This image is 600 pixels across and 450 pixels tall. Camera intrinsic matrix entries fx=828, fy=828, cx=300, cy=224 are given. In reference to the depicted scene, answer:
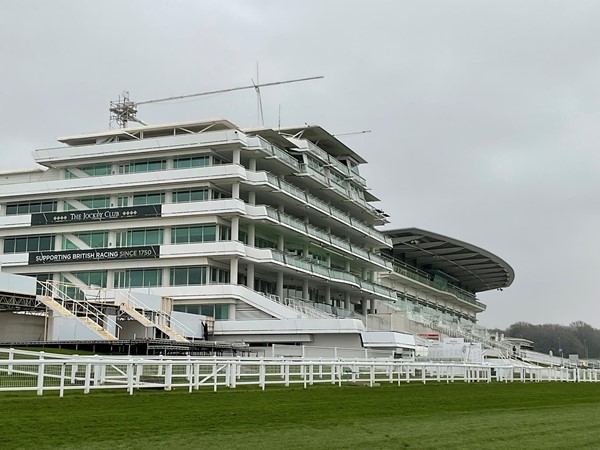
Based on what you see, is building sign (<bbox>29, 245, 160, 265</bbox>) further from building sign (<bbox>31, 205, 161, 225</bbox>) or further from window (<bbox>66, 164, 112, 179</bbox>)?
window (<bbox>66, 164, 112, 179</bbox>)

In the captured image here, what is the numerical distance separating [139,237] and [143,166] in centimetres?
568

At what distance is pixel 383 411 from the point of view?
781 inches

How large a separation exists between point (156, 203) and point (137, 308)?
11069 millimetres

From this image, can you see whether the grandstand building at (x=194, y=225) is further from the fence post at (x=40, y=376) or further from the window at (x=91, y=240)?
the fence post at (x=40, y=376)

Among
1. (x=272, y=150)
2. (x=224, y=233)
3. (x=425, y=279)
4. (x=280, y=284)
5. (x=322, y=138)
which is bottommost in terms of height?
(x=280, y=284)

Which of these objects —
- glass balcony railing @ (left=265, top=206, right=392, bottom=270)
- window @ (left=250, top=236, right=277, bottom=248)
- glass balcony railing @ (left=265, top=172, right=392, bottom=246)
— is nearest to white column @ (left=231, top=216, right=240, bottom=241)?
glass balcony railing @ (left=265, top=206, right=392, bottom=270)

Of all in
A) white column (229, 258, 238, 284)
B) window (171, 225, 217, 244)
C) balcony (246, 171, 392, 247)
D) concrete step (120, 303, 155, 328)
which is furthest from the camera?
balcony (246, 171, 392, 247)

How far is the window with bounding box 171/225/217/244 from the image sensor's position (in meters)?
61.1

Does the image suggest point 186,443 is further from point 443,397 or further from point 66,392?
point 443,397

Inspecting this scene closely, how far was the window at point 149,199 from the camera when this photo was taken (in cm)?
6331

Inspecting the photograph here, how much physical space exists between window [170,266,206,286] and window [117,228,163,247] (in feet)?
8.79

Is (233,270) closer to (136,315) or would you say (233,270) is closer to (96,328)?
(136,315)

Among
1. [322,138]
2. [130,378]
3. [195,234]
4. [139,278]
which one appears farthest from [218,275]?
[130,378]

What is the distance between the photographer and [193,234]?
2424 inches
